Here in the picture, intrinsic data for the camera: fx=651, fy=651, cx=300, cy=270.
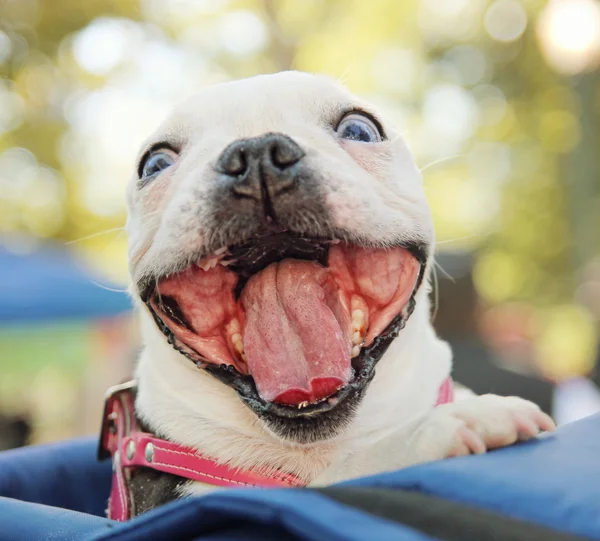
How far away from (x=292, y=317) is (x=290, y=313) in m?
0.01

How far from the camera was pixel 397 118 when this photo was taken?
4918 millimetres

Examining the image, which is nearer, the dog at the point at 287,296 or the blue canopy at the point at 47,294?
the dog at the point at 287,296

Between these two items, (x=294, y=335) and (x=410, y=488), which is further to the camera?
(x=294, y=335)

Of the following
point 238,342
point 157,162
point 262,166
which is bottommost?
point 238,342

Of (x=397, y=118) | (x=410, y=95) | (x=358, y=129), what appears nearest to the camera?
(x=358, y=129)

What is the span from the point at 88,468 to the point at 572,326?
13.9 m

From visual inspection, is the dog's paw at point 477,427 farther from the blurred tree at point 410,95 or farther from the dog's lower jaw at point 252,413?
the blurred tree at point 410,95

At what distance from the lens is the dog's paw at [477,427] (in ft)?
3.85

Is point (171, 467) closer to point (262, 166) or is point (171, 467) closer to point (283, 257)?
point (283, 257)

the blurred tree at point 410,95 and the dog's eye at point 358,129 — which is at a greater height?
the dog's eye at point 358,129

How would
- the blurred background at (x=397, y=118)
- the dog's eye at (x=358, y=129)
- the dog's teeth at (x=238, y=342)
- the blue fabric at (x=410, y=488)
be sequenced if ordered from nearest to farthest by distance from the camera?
the blue fabric at (x=410, y=488), the dog's teeth at (x=238, y=342), the dog's eye at (x=358, y=129), the blurred background at (x=397, y=118)

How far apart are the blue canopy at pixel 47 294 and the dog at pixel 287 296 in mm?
3282

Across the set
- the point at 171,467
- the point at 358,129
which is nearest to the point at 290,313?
the point at 171,467

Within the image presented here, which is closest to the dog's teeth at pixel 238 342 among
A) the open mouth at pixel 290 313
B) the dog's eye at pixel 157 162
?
the open mouth at pixel 290 313
